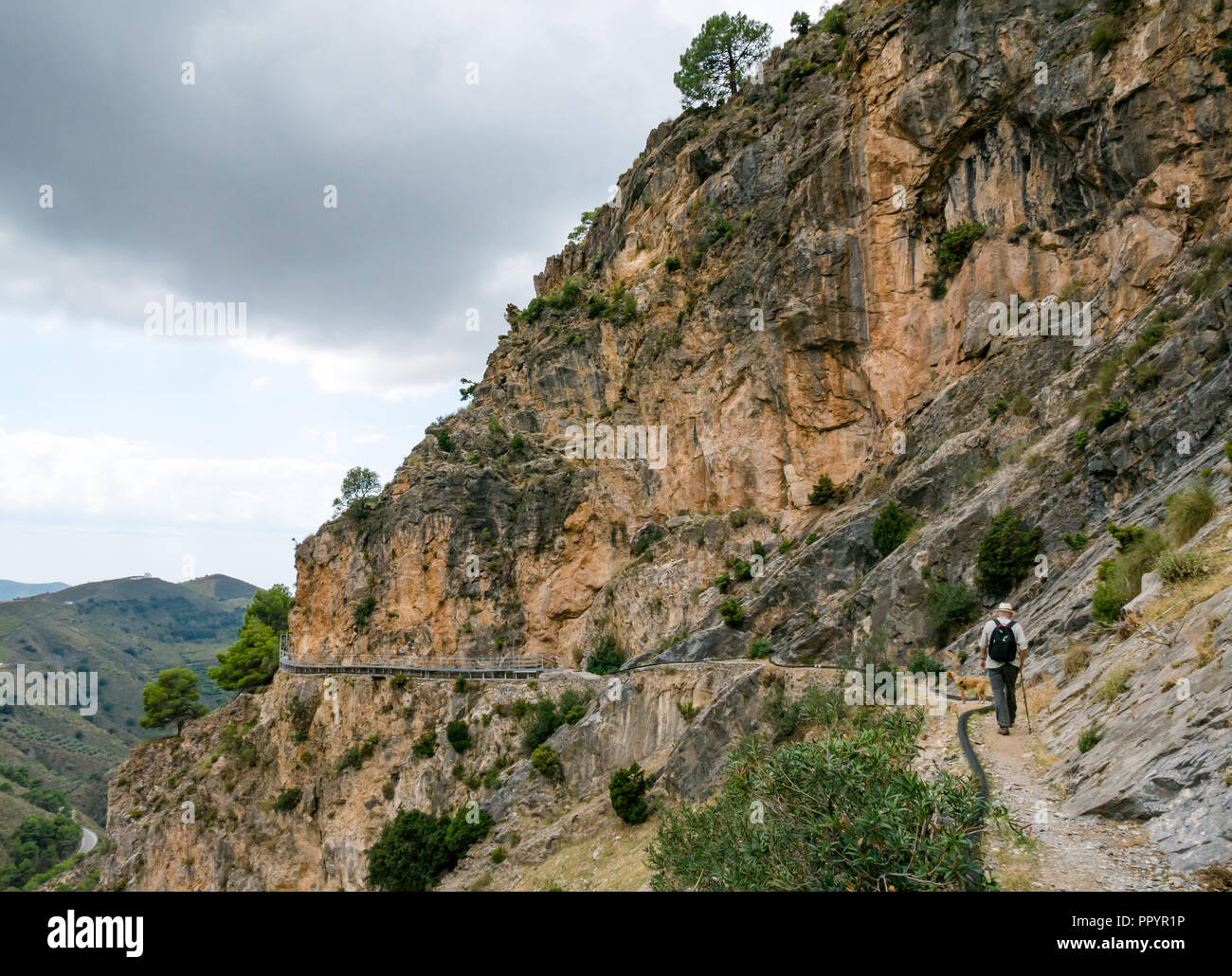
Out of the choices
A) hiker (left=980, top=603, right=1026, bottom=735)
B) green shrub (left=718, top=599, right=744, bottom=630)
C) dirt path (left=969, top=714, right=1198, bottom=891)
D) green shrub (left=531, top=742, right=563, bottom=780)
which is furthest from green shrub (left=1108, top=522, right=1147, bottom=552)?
green shrub (left=531, top=742, right=563, bottom=780)

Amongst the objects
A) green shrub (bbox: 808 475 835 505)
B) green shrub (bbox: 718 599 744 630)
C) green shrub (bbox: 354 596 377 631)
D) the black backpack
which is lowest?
green shrub (bbox: 354 596 377 631)

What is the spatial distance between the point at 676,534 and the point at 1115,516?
71.8ft

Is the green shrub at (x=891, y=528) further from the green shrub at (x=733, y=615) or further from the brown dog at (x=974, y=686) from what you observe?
the brown dog at (x=974, y=686)

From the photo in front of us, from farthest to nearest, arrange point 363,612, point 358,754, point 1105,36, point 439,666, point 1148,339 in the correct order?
1. point 363,612
2. point 439,666
3. point 358,754
4. point 1105,36
5. point 1148,339

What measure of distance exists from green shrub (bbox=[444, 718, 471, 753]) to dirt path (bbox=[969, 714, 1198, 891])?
27.4 m

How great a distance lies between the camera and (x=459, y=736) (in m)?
32.5

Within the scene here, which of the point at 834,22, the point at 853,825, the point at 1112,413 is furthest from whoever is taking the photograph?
the point at 834,22

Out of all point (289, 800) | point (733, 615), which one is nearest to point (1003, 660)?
point (733, 615)

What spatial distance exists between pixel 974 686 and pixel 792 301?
24.7 meters

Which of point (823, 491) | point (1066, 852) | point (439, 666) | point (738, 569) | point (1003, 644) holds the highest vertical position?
point (823, 491)

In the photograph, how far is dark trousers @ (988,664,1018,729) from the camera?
10.4m

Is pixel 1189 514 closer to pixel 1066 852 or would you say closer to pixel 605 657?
pixel 1066 852

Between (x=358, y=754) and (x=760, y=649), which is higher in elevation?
(x=760, y=649)

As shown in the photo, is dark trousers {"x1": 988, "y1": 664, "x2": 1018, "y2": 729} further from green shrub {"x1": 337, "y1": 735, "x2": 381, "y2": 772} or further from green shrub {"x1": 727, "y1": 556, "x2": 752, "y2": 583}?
green shrub {"x1": 337, "y1": 735, "x2": 381, "y2": 772}
